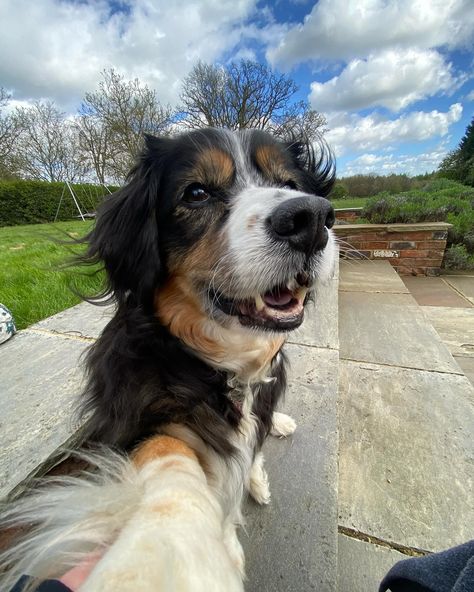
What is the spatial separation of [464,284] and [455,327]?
2045 mm

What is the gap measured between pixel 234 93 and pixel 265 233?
870 inches

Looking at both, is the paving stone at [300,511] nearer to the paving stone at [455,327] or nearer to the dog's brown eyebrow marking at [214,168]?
the dog's brown eyebrow marking at [214,168]

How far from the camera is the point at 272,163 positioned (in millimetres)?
1836

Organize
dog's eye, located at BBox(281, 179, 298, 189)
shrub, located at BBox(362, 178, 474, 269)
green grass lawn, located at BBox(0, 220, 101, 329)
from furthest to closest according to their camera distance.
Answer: shrub, located at BBox(362, 178, 474, 269) → green grass lawn, located at BBox(0, 220, 101, 329) → dog's eye, located at BBox(281, 179, 298, 189)

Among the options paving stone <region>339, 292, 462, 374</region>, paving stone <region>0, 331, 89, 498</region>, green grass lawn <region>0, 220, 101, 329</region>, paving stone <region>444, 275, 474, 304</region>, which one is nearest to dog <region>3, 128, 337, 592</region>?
paving stone <region>0, 331, 89, 498</region>

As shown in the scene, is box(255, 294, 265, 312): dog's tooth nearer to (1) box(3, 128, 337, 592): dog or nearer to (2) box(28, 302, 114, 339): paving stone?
(1) box(3, 128, 337, 592): dog

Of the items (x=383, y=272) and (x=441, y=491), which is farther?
(x=383, y=272)

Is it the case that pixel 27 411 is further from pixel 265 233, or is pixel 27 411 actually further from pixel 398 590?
pixel 398 590

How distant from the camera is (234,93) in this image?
64.7 feet

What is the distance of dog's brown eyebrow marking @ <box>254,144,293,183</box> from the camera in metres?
1.78

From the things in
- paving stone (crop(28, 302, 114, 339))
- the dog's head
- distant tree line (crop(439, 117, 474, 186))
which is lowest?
distant tree line (crop(439, 117, 474, 186))

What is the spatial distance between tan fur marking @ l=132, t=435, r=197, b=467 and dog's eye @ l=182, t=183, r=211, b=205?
1095 millimetres

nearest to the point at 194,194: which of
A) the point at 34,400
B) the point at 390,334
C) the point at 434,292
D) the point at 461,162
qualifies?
the point at 34,400

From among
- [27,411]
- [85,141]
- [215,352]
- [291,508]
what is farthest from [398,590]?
[85,141]
